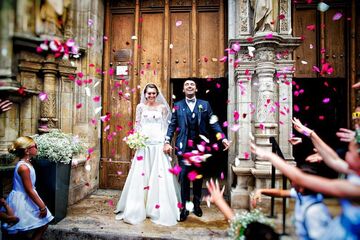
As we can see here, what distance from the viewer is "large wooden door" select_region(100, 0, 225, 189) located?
502 centimetres

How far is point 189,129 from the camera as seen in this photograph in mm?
4020

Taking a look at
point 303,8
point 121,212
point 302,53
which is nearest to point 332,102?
point 302,53

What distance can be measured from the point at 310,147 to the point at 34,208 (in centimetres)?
585

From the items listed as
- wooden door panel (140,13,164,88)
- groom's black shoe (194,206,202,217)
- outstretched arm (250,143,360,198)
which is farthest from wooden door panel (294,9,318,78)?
outstretched arm (250,143,360,198)

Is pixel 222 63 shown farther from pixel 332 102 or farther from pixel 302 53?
pixel 332 102

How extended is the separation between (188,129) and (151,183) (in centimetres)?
92

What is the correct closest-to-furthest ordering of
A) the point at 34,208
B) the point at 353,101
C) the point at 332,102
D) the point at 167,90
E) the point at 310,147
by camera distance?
the point at 34,208 < the point at 353,101 < the point at 167,90 < the point at 332,102 < the point at 310,147

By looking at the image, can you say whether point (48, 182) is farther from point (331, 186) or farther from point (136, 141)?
point (331, 186)

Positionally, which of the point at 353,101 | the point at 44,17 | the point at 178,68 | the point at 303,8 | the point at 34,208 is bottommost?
the point at 34,208

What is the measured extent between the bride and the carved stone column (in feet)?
4.50

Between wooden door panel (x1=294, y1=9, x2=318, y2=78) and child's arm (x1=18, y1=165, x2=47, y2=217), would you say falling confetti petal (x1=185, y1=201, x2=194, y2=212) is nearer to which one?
child's arm (x1=18, y1=165, x2=47, y2=217)

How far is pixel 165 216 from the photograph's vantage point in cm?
367

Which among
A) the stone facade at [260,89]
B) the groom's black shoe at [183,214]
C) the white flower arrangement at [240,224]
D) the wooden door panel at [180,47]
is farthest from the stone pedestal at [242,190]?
the white flower arrangement at [240,224]

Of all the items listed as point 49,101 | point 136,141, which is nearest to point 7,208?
point 136,141
